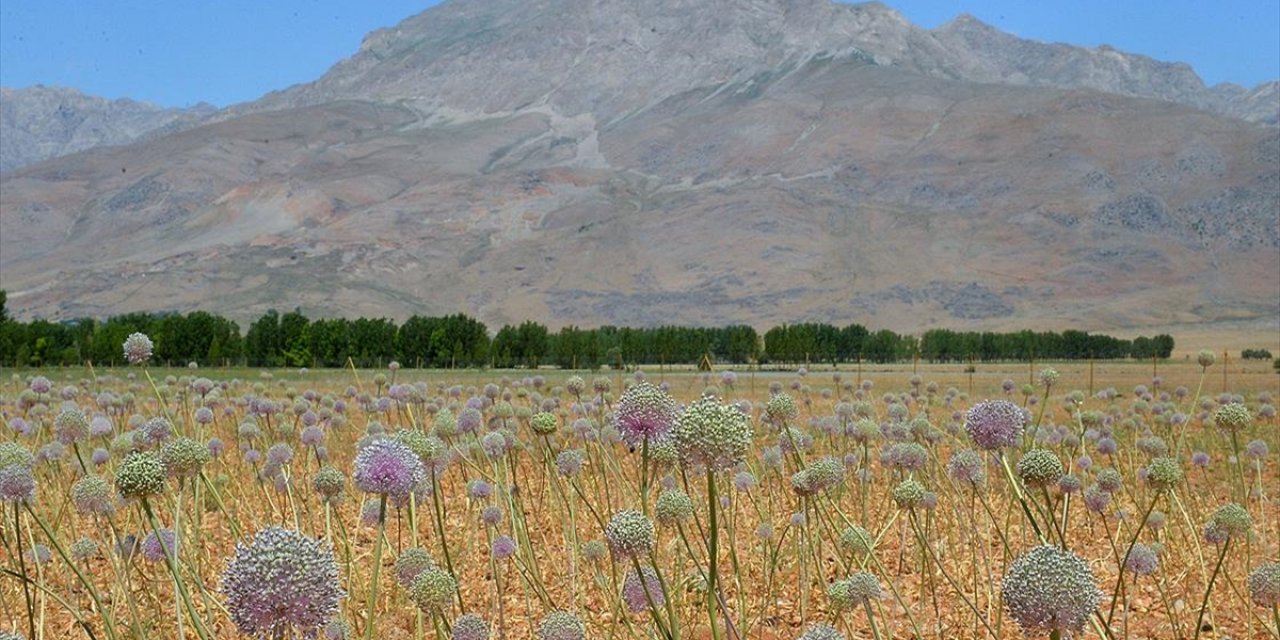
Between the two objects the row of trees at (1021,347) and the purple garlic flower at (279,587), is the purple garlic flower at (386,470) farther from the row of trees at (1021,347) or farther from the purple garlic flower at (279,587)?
the row of trees at (1021,347)

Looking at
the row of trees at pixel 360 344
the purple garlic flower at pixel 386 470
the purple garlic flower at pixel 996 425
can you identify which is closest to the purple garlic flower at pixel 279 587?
the purple garlic flower at pixel 386 470

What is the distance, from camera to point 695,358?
5847 centimetres

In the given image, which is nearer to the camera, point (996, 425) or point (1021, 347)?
point (996, 425)

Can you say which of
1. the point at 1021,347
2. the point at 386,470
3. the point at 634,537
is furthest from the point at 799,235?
the point at 634,537

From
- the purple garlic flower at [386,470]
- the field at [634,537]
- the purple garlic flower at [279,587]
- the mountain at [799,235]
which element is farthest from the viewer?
the mountain at [799,235]

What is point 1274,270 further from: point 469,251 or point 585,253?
point 469,251

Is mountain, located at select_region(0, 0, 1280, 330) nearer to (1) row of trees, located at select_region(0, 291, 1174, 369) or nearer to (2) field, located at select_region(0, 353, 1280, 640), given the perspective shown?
(1) row of trees, located at select_region(0, 291, 1174, 369)

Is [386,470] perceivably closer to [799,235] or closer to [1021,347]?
[1021,347]

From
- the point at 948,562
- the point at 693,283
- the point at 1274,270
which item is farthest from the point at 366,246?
the point at 948,562

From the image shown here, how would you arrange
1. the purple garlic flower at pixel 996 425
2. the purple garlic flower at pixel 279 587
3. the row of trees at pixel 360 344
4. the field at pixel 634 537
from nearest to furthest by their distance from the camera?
the purple garlic flower at pixel 279 587 < the field at pixel 634 537 < the purple garlic flower at pixel 996 425 < the row of trees at pixel 360 344

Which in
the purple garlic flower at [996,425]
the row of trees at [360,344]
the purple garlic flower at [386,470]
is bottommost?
the purple garlic flower at [386,470]

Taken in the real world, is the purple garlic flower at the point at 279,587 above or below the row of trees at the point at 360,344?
below

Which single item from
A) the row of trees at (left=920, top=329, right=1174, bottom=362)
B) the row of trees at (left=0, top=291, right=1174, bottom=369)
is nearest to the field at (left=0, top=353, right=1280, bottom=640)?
the row of trees at (left=0, top=291, right=1174, bottom=369)

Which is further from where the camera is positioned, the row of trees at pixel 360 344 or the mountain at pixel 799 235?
the mountain at pixel 799 235
